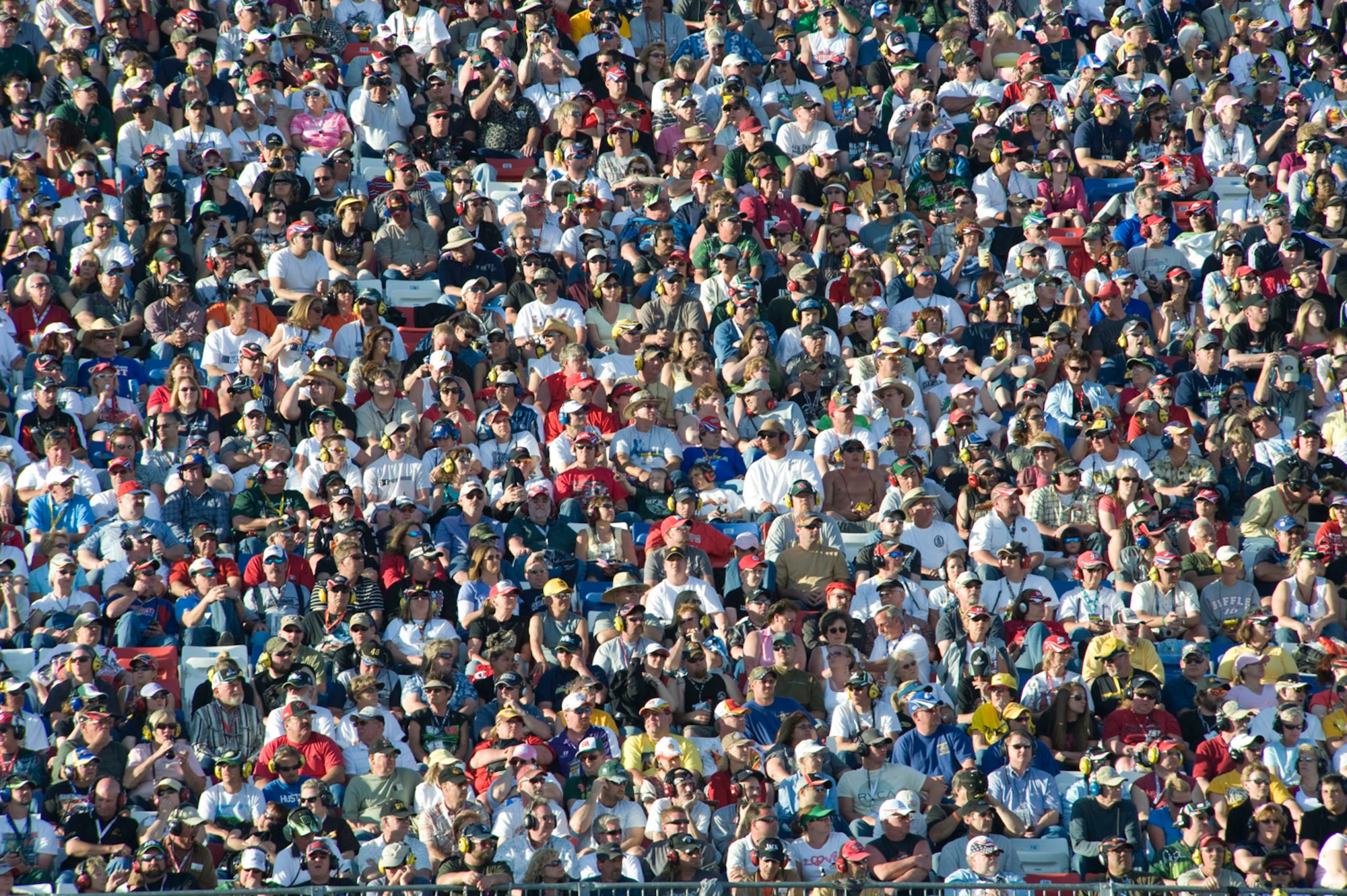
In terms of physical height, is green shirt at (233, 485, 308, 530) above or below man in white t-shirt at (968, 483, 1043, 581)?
above

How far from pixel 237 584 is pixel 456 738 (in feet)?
6.81

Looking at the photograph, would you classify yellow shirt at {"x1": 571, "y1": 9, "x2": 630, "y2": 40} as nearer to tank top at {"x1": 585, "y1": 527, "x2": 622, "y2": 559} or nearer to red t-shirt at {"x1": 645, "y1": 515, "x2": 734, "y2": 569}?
red t-shirt at {"x1": 645, "y1": 515, "x2": 734, "y2": 569}

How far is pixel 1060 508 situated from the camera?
1644cm

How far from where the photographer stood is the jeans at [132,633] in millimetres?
14570

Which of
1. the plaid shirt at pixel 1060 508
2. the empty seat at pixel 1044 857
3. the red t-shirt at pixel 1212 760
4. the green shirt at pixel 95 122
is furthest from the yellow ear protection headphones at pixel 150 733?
the green shirt at pixel 95 122

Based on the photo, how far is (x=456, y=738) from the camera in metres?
14.2

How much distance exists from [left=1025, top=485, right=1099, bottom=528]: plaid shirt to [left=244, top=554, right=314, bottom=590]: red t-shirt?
5.44 m

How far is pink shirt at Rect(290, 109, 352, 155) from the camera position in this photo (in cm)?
1950

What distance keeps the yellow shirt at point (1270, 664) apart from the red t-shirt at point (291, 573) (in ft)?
21.3

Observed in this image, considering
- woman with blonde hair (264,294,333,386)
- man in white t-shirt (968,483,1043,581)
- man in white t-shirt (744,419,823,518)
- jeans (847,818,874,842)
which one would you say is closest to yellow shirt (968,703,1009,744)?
jeans (847,818,874,842)

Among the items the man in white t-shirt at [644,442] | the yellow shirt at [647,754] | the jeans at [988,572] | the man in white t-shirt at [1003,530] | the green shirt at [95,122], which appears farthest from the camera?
the green shirt at [95,122]

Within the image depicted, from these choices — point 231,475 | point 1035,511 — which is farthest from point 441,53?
point 1035,511

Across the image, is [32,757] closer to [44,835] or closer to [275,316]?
[44,835]

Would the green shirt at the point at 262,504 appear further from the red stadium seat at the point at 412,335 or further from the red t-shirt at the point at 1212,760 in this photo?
the red t-shirt at the point at 1212,760
